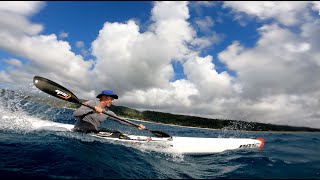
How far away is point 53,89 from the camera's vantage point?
12.0 meters

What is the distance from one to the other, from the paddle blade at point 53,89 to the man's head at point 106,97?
5.99ft

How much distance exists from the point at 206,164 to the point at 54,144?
5.45m

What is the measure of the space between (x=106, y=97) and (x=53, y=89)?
271cm

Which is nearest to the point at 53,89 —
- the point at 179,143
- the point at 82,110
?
the point at 82,110

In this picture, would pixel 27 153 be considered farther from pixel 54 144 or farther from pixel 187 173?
pixel 187 173

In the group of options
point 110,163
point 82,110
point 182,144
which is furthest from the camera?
point 182,144

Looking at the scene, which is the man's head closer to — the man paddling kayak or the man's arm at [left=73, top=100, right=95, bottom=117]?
the man paddling kayak

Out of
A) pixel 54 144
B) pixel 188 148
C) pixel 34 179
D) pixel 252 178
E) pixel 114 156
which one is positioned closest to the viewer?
pixel 34 179

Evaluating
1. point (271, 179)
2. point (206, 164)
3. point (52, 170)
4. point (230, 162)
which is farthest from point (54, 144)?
point (271, 179)

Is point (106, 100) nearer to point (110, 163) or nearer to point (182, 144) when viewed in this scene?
point (110, 163)

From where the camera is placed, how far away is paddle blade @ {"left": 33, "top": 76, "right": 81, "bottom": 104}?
11711 millimetres

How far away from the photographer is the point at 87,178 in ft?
20.4

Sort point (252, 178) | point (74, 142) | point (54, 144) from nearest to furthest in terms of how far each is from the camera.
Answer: point (252, 178) < point (54, 144) < point (74, 142)

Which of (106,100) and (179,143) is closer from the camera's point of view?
(106,100)
